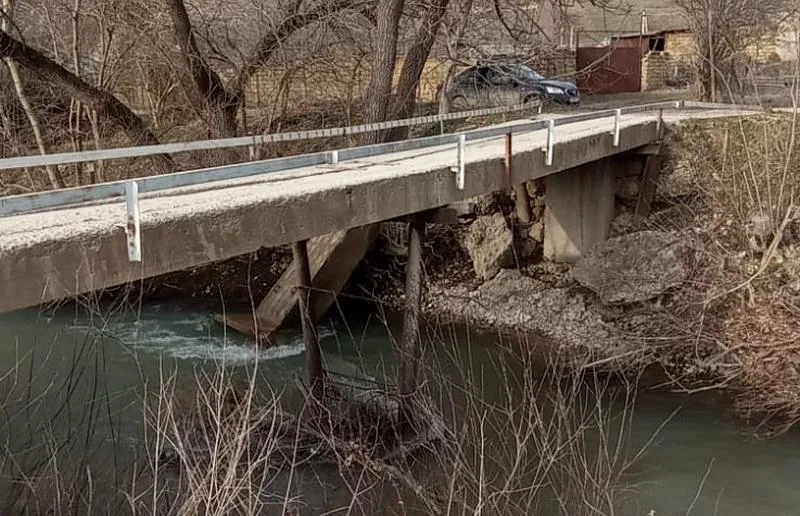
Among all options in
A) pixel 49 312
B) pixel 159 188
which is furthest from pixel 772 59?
pixel 159 188

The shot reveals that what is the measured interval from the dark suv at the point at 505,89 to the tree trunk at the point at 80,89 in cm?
717

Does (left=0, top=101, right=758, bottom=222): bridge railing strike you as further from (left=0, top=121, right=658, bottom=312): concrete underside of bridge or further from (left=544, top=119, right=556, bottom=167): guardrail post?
(left=0, top=121, right=658, bottom=312): concrete underside of bridge

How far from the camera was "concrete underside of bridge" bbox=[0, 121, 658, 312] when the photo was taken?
3.59m

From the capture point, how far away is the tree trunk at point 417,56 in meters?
11.0

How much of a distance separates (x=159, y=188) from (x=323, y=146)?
→ 31.1 ft

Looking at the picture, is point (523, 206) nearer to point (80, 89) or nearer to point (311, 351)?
point (311, 351)

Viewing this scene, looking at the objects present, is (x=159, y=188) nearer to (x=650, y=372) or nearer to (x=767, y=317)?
(x=650, y=372)

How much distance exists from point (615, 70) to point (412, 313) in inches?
696

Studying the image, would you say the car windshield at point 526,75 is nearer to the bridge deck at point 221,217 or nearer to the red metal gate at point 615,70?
the red metal gate at point 615,70

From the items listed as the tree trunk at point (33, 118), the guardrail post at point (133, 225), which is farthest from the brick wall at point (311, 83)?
the guardrail post at point (133, 225)

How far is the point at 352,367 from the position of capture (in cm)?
992

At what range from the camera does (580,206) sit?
12.6 meters

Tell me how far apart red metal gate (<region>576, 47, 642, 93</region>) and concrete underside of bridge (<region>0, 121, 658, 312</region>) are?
48.4 feet

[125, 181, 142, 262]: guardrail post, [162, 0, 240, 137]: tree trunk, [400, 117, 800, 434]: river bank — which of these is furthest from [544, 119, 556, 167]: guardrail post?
[162, 0, 240, 137]: tree trunk
